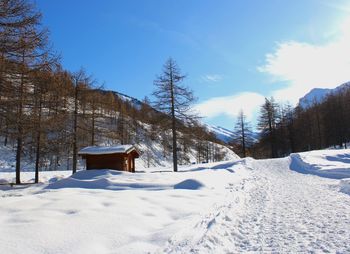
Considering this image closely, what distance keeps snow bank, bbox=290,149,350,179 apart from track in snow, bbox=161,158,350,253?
9.79 metres

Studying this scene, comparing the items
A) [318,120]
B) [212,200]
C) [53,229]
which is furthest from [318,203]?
[318,120]

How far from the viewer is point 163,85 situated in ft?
105

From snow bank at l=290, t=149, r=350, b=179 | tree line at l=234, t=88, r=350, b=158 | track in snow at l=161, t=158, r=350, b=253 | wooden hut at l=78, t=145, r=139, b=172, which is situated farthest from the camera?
tree line at l=234, t=88, r=350, b=158

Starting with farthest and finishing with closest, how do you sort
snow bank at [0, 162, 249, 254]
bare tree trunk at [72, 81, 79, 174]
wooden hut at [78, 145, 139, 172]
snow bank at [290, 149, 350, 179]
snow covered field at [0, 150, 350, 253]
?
bare tree trunk at [72, 81, 79, 174] < wooden hut at [78, 145, 139, 172] < snow bank at [290, 149, 350, 179] < snow covered field at [0, 150, 350, 253] < snow bank at [0, 162, 249, 254]

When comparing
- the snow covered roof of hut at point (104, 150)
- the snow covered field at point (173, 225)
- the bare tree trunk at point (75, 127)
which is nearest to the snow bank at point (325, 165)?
the snow covered field at point (173, 225)

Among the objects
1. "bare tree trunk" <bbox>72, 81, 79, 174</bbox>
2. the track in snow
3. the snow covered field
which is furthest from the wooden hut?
the track in snow

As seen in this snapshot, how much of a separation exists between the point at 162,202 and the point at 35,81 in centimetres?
813

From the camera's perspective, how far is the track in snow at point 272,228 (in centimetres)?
620

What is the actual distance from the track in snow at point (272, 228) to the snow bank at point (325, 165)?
979 centimetres

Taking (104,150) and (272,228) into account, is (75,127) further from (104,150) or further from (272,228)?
(272,228)

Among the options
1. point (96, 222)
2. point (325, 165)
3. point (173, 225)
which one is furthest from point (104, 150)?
point (96, 222)

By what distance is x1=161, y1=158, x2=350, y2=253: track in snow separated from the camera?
620 centimetres

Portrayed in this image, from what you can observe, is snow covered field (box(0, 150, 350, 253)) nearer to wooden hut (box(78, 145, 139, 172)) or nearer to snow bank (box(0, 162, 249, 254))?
snow bank (box(0, 162, 249, 254))

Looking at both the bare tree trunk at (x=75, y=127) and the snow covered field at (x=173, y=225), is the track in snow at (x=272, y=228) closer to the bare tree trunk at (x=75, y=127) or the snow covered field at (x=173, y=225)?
the snow covered field at (x=173, y=225)
